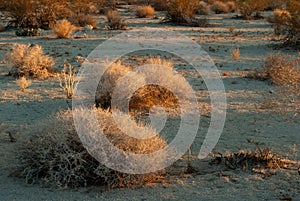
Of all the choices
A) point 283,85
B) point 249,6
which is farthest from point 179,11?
point 283,85

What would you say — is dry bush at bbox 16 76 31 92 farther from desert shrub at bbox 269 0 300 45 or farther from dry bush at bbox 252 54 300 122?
desert shrub at bbox 269 0 300 45

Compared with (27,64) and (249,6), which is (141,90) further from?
(249,6)

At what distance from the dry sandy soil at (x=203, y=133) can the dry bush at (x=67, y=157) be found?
5.0 inches

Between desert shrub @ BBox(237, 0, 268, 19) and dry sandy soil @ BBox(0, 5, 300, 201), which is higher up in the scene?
desert shrub @ BBox(237, 0, 268, 19)

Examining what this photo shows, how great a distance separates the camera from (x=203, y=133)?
24.6ft

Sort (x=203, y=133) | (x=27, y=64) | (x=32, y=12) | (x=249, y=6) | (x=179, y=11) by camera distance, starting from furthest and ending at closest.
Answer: (x=249, y=6)
(x=179, y=11)
(x=32, y=12)
(x=27, y=64)
(x=203, y=133)

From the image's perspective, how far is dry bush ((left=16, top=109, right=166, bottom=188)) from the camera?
16.8 ft

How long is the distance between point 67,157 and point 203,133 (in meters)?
3.08

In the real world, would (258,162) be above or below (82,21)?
below

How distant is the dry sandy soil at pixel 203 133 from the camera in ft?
16.5

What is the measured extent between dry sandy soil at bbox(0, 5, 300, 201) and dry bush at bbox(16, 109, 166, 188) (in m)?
0.13

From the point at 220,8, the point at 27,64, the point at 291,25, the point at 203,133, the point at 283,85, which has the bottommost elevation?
the point at 203,133

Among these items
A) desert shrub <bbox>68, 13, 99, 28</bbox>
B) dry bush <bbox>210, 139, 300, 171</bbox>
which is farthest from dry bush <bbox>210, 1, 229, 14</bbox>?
dry bush <bbox>210, 139, 300, 171</bbox>

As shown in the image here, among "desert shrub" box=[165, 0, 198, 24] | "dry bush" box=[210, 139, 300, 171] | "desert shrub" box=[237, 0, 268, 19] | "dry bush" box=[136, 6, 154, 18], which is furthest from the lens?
"dry bush" box=[136, 6, 154, 18]
